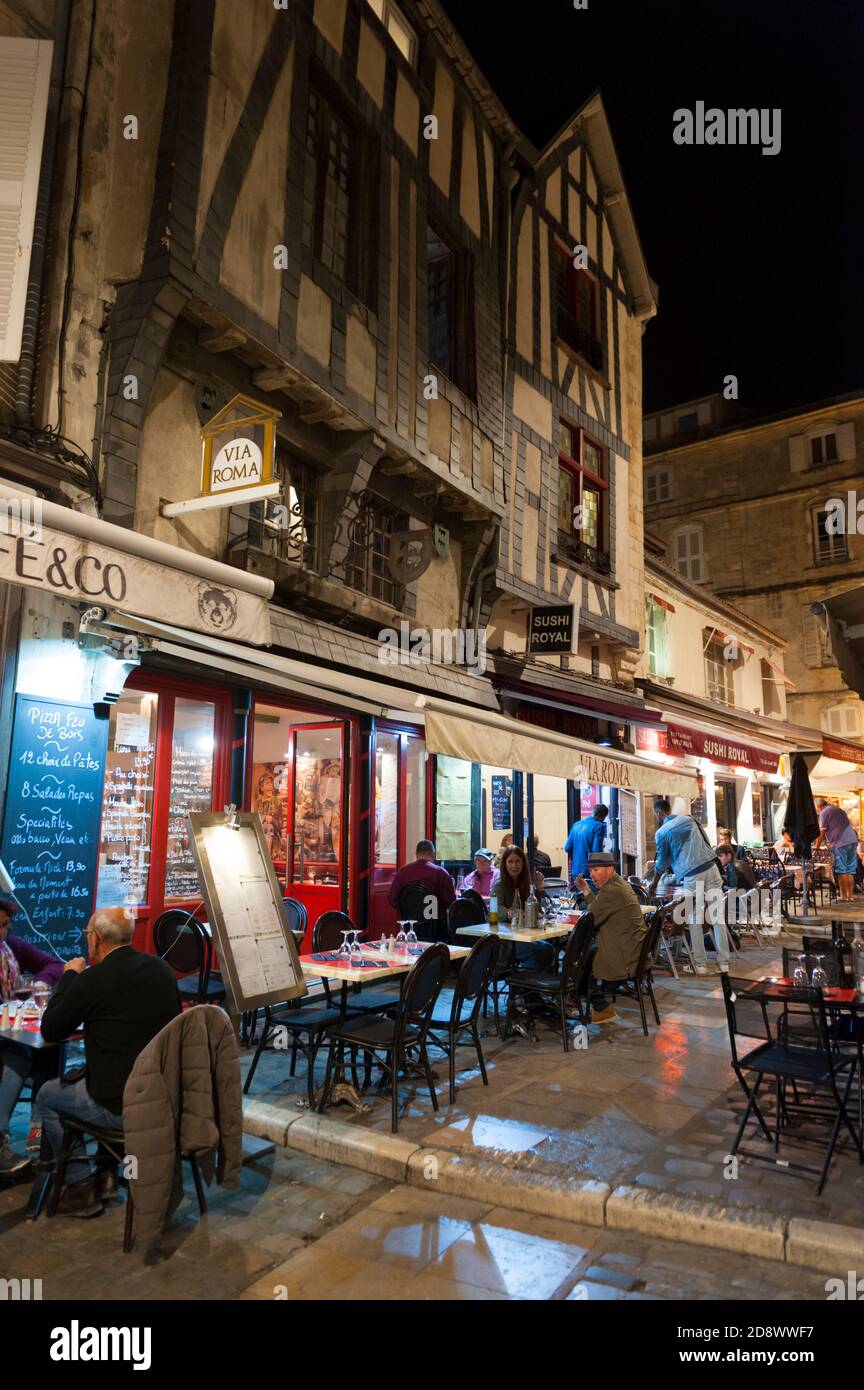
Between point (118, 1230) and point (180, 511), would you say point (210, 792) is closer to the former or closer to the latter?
point (180, 511)

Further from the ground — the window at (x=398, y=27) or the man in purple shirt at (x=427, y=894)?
the window at (x=398, y=27)

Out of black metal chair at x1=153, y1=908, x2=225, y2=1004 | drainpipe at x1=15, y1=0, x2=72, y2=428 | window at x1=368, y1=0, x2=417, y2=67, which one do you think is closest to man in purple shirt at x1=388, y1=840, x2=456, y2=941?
black metal chair at x1=153, y1=908, x2=225, y2=1004

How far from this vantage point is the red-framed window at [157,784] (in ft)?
23.2

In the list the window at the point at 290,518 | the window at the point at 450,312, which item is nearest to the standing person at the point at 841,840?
the window at the point at 450,312

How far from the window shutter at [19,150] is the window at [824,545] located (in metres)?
24.1

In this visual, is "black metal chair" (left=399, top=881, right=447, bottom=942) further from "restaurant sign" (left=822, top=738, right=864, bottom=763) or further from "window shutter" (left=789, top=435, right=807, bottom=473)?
"window shutter" (left=789, top=435, right=807, bottom=473)

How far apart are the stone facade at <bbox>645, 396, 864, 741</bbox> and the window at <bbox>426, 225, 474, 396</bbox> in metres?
16.9

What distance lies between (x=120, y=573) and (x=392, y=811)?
21.0ft

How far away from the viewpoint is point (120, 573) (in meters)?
4.48

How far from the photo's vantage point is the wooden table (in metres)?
6.98

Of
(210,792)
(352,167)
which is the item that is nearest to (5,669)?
(210,792)

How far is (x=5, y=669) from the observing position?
5.57m

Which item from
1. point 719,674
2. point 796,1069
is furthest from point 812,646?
point 796,1069

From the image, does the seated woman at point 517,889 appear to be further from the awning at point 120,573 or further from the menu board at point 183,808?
the awning at point 120,573
